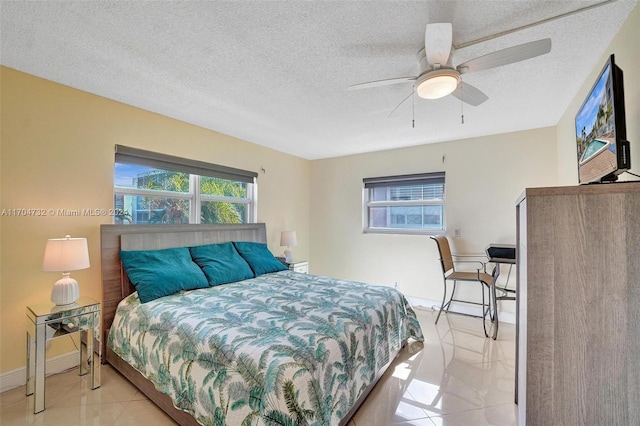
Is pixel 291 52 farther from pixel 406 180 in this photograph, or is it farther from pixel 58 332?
pixel 406 180

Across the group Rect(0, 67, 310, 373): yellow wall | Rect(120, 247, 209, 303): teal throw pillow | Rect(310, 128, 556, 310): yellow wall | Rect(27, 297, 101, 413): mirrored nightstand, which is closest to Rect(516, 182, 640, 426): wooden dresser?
Rect(120, 247, 209, 303): teal throw pillow

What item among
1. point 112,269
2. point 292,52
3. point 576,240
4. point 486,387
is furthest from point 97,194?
point 486,387

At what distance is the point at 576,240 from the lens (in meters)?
0.96

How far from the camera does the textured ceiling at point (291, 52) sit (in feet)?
4.88

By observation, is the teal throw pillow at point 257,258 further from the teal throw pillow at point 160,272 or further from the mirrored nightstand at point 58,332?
the mirrored nightstand at point 58,332

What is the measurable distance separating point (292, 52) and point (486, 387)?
2.83 metres

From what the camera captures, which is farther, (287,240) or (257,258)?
(287,240)

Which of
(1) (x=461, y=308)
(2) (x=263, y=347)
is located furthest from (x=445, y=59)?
(1) (x=461, y=308)

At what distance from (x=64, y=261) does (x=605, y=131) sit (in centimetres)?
318

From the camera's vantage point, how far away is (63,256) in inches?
77.4

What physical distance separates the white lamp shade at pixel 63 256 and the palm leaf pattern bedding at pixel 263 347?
1.72ft

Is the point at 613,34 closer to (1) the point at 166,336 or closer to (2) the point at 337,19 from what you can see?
(2) the point at 337,19


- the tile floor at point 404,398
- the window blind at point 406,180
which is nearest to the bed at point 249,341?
the tile floor at point 404,398

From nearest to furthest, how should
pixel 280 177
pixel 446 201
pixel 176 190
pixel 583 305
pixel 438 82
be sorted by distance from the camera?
pixel 583 305, pixel 438 82, pixel 176 190, pixel 446 201, pixel 280 177
